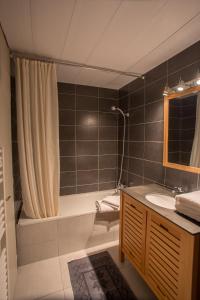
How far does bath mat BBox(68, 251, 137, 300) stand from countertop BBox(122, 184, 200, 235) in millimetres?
839

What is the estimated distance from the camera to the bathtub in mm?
1753

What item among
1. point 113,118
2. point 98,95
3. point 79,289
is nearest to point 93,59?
point 98,95

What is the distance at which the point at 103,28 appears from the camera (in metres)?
1.33

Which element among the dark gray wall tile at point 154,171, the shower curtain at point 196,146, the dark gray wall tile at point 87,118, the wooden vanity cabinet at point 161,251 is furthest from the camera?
the dark gray wall tile at point 87,118

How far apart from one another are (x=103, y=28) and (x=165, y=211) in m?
1.57

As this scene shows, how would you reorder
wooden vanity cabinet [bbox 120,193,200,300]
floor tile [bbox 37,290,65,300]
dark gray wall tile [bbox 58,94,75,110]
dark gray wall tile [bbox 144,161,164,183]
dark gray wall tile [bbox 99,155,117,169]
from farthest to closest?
dark gray wall tile [bbox 99,155,117,169], dark gray wall tile [bbox 58,94,75,110], dark gray wall tile [bbox 144,161,164,183], floor tile [bbox 37,290,65,300], wooden vanity cabinet [bbox 120,193,200,300]

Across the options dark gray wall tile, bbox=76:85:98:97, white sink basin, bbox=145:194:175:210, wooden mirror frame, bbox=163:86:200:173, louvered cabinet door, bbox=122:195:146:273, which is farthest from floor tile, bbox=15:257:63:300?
dark gray wall tile, bbox=76:85:98:97

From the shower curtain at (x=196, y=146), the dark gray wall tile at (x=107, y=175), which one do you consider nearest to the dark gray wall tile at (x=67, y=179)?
the dark gray wall tile at (x=107, y=175)

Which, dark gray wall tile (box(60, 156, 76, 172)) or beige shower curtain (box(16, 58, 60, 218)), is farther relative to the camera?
dark gray wall tile (box(60, 156, 76, 172))

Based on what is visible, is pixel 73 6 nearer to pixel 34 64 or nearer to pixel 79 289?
pixel 34 64

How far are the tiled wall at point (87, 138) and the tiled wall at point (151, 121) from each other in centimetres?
34

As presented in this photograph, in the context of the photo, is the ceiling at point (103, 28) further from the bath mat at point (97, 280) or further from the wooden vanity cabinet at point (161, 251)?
the bath mat at point (97, 280)

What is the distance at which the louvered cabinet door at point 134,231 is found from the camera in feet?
4.69

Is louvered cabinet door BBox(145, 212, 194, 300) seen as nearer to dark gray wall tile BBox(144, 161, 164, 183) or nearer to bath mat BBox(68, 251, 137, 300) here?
bath mat BBox(68, 251, 137, 300)
